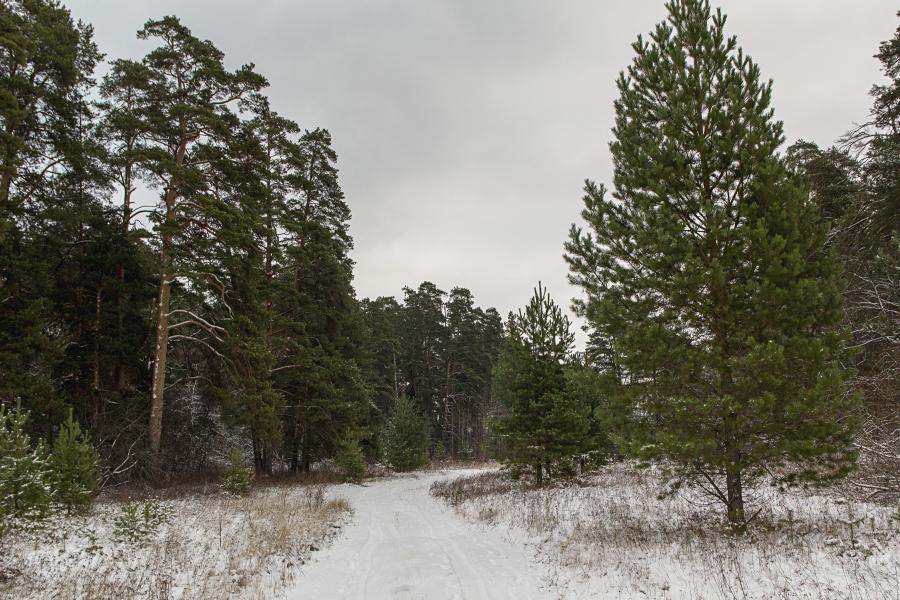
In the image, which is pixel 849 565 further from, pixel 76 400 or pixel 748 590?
pixel 76 400

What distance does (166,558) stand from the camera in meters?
7.29

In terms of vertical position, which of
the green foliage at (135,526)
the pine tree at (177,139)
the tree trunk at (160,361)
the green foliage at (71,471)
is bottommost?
the green foliage at (135,526)

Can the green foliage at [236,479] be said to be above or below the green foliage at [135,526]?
below

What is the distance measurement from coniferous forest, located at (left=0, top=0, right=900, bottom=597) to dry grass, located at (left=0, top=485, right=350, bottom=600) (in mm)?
451

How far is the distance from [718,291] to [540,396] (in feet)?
31.3

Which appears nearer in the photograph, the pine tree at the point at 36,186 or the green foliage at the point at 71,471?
the green foliage at the point at 71,471

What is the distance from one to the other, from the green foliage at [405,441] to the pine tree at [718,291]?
24.8m

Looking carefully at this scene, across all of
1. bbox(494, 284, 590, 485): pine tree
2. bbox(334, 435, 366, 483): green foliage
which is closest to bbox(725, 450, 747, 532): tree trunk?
bbox(494, 284, 590, 485): pine tree

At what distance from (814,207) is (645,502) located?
7833 mm

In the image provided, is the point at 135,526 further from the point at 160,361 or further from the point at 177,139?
the point at 177,139

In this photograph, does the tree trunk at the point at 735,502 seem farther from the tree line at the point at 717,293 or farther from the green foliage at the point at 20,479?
the green foliage at the point at 20,479

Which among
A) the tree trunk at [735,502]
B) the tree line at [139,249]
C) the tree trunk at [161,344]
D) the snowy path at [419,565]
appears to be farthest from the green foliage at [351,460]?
the tree trunk at [735,502]

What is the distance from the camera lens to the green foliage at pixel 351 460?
2367 cm

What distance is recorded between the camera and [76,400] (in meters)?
15.6
